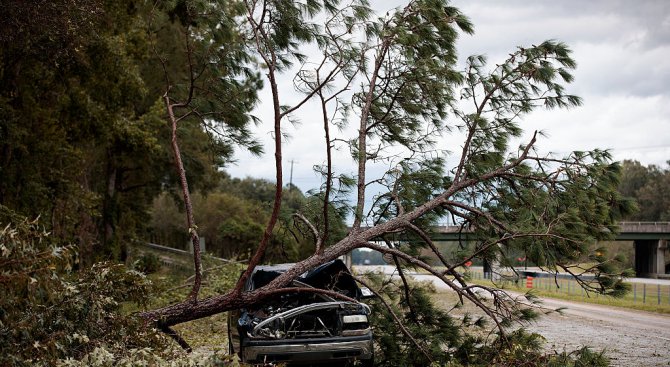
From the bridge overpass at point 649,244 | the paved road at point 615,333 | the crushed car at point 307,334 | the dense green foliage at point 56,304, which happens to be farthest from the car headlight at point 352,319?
the bridge overpass at point 649,244

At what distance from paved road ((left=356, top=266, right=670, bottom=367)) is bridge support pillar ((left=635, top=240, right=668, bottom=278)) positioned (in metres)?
35.2

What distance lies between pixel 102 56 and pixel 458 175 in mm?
9582

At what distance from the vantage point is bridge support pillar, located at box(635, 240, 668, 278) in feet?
179

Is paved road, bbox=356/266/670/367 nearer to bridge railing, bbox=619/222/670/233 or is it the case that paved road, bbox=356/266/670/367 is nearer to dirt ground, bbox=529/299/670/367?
dirt ground, bbox=529/299/670/367

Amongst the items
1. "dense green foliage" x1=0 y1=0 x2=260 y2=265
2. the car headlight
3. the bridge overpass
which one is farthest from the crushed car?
the bridge overpass

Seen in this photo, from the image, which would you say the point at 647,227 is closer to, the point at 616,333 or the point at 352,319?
the point at 616,333

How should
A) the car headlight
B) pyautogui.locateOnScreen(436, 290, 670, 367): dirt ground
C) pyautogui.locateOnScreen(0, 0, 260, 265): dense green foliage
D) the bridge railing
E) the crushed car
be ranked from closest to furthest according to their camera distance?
the crushed car
the car headlight
pyautogui.locateOnScreen(0, 0, 260, 265): dense green foliage
pyautogui.locateOnScreen(436, 290, 670, 367): dirt ground
the bridge railing

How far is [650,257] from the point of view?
56.2 metres

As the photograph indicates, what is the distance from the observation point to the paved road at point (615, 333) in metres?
11.5

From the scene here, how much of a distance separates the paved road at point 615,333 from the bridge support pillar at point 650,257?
116 ft

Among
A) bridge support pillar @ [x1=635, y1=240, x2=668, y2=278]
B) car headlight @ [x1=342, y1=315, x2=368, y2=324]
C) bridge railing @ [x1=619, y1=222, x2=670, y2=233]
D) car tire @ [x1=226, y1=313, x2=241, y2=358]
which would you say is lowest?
car tire @ [x1=226, y1=313, x2=241, y2=358]

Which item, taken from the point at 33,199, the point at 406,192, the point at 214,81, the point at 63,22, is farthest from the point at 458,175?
the point at 33,199

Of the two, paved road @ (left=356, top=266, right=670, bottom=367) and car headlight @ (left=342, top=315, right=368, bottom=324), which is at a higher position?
car headlight @ (left=342, top=315, right=368, bottom=324)

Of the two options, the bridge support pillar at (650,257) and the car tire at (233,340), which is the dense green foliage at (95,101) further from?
the bridge support pillar at (650,257)
